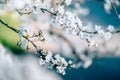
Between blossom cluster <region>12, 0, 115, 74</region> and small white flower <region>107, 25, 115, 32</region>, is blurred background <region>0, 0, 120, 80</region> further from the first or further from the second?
blossom cluster <region>12, 0, 115, 74</region>

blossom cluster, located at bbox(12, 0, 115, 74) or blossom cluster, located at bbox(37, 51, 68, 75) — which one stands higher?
blossom cluster, located at bbox(12, 0, 115, 74)

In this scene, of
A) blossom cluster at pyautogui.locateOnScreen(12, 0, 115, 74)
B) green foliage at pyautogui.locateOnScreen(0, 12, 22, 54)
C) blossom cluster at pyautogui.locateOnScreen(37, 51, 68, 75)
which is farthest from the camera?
green foliage at pyautogui.locateOnScreen(0, 12, 22, 54)

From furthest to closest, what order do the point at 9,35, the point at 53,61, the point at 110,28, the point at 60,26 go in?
the point at 110,28 → the point at 9,35 → the point at 53,61 → the point at 60,26

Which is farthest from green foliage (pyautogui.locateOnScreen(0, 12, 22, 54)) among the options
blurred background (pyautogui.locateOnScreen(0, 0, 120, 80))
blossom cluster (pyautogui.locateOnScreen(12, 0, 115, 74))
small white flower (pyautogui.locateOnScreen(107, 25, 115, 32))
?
small white flower (pyautogui.locateOnScreen(107, 25, 115, 32))

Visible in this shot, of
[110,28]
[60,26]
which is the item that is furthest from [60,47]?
[60,26]

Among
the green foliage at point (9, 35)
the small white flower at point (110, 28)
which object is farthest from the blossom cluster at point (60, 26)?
the green foliage at point (9, 35)

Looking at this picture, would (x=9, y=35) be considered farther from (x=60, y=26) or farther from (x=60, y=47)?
(x=60, y=26)

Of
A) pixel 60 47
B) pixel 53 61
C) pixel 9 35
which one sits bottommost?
pixel 53 61

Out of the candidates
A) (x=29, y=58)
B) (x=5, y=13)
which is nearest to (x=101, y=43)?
(x=29, y=58)
